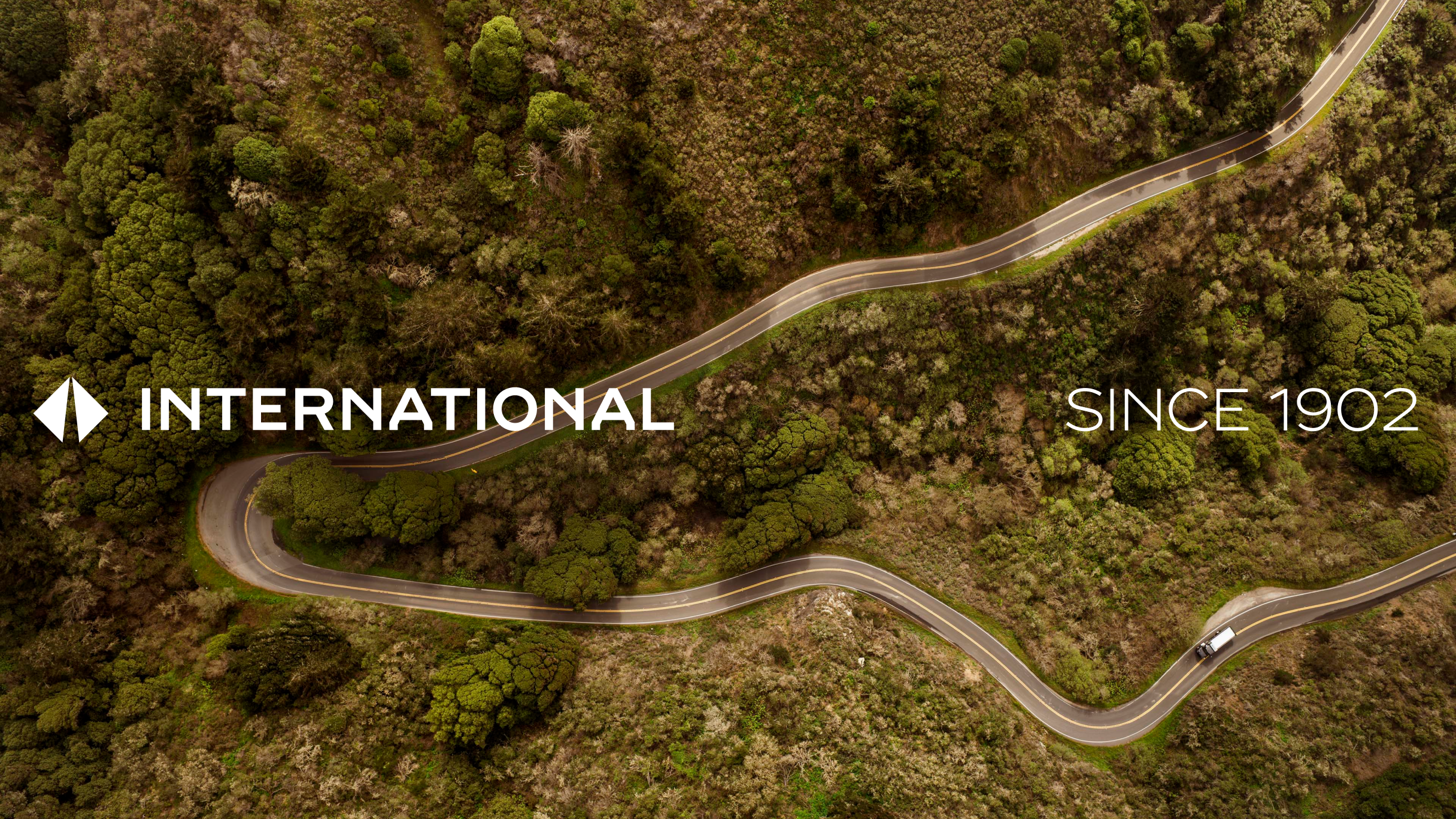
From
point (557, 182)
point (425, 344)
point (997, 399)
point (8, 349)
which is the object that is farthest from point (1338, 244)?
point (8, 349)

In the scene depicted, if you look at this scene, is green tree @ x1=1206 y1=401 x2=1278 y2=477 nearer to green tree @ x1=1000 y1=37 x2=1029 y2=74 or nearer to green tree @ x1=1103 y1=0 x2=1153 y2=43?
green tree @ x1=1103 y1=0 x2=1153 y2=43

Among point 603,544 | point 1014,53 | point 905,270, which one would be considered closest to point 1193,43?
point 1014,53

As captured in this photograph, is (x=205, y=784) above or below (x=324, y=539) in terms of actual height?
below

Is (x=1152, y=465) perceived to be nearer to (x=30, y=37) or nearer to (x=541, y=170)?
(x=541, y=170)

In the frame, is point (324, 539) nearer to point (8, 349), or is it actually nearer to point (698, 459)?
point (8, 349)

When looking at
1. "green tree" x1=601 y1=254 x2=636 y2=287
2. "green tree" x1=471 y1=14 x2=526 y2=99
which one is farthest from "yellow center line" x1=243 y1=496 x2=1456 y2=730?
"green tree" x1=471 y1=14 x2=526 y2=99

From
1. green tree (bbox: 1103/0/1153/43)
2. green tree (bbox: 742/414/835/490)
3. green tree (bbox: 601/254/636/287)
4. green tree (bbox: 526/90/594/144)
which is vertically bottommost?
green tree (bbox: 742/414/835/490)
